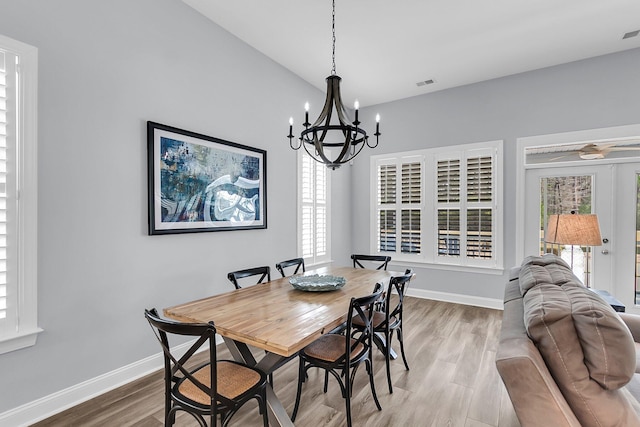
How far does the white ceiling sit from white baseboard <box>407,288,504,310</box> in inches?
124

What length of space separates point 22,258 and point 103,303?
23.9 inches

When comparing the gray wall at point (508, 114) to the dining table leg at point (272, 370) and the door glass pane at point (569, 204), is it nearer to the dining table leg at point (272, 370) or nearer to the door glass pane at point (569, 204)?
the door glass pane at point (569, 204)

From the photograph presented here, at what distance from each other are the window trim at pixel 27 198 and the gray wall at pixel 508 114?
441 cm

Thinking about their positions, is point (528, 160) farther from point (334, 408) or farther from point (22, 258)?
point (22, 258)

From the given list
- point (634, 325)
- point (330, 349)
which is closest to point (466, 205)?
point (634, 325)

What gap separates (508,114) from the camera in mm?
4348

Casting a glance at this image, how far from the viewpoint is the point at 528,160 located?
4316 millimetres

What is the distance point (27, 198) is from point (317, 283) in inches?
79.3

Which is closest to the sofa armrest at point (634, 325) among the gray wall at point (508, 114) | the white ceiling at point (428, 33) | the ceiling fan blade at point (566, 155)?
the gray wall at point (508, 114)

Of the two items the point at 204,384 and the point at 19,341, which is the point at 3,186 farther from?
the point at 204,384

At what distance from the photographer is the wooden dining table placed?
1.59 m

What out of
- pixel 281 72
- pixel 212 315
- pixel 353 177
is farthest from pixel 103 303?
pixel 353 177

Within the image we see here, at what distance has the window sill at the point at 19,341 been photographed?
1.87 metres

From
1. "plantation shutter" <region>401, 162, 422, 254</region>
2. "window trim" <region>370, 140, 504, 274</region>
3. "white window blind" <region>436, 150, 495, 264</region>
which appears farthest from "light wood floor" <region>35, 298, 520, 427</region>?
"plantation shutter" <region>401, 162, 422, 254</region>
